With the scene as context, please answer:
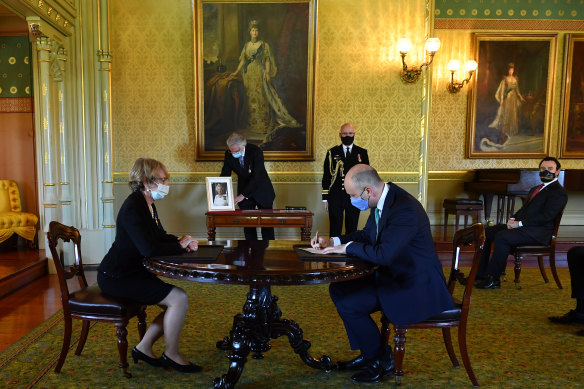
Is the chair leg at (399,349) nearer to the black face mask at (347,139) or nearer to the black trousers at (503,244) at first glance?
the black trousers at (503,244)

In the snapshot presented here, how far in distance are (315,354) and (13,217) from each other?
5166 millimetres

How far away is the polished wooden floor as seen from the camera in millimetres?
3871

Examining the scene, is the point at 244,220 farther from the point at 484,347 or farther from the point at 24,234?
the point at 24,234

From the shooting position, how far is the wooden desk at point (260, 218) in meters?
5.34

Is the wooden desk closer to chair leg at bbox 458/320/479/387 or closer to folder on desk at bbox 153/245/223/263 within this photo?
folder on desk at bbox 153/245/223/263

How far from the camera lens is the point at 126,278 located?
2941 mm

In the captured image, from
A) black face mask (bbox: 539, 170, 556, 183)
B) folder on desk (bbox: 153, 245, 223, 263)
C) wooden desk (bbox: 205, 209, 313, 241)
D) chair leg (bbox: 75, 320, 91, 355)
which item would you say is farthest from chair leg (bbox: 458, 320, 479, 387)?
black face mask (bbox: 539, 170, 556, 183)

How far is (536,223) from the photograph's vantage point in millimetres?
5074

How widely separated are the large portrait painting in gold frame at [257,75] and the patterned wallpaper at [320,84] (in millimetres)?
179

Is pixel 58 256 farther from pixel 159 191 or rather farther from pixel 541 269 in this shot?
pixel 541 269

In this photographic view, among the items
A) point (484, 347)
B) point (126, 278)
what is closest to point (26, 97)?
point (126, 278)

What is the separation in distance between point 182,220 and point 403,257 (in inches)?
198

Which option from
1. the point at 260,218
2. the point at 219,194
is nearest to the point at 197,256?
the point at 260,218

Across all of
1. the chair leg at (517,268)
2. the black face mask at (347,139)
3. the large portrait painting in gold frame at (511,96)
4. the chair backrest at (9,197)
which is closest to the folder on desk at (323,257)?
the chair leg at (517,268)
